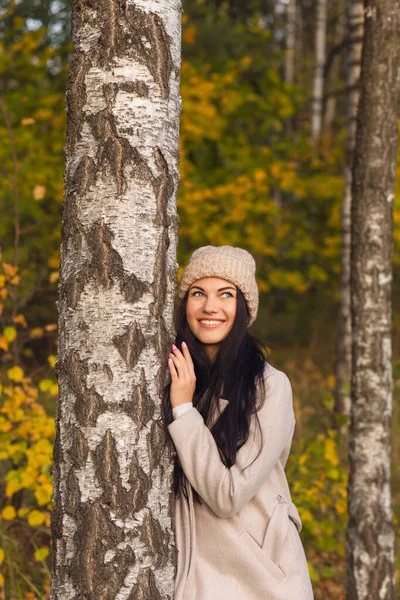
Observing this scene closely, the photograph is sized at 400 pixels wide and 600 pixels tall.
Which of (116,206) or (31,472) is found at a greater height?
(116,206)

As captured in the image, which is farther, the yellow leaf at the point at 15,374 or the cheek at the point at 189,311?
the yellow leaf at the point at 15,374

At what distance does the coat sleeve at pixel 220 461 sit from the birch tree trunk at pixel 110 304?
0.16 m

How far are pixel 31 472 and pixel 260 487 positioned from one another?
1.62 metres

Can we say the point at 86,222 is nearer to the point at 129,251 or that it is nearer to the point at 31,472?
the point at 129,251

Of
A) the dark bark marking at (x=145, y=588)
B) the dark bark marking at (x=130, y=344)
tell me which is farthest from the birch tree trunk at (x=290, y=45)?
the dark bark marking at (x=145, y=588)

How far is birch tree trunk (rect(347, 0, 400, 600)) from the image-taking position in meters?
3.52

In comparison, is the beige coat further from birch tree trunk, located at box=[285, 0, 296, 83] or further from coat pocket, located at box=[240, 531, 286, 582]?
birch tree trunk, located at box=[285, 0, 296, 83]

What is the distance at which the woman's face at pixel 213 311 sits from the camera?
2379 millimetres

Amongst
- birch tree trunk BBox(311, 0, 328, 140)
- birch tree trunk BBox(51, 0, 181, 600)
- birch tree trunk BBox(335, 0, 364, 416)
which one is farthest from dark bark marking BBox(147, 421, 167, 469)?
birch tree trunk BBox(311, 0, 328, 140)

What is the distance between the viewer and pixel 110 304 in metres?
1.87

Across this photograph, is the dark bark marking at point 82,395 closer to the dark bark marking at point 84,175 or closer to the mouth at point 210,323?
the dark bark marking at point 84,175

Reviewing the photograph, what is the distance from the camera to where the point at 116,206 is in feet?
6.11

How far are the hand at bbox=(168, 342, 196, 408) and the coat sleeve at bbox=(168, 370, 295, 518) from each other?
0.05 metres

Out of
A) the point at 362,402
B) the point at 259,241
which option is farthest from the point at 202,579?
the point at 259,241
